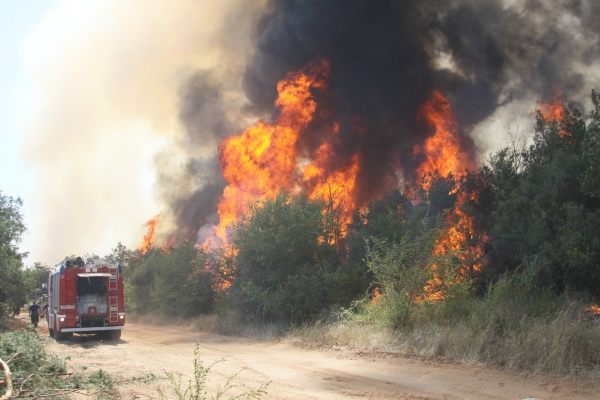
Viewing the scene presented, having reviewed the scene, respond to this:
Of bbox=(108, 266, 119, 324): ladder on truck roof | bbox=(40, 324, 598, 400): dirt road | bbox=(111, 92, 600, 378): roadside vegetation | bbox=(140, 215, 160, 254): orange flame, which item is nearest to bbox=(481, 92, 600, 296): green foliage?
bbox=(111, 92, 600, 378): roadside vegetation

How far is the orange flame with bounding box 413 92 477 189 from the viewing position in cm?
3553

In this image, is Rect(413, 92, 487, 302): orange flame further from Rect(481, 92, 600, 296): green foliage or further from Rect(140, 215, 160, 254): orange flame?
Rect(140, 215, 160, 254): orange flame

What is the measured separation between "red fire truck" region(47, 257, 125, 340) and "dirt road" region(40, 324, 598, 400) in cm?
195

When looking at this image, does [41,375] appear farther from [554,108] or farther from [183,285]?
[554,108]

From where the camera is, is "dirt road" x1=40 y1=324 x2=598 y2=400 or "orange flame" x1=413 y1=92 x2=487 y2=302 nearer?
"dirt road" x1=40 y1=324 x2=598 y2=400

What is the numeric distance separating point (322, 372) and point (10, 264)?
864 inches

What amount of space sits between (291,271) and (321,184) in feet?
49.4

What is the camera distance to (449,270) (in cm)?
1575

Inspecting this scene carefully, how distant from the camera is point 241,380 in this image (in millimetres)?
11391

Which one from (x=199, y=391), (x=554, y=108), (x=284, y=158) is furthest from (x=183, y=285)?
(x=554, y=108)

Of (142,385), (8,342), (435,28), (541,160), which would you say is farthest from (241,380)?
(435,28)

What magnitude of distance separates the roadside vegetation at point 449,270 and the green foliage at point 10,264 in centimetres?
808

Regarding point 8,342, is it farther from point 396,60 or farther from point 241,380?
point 396,60

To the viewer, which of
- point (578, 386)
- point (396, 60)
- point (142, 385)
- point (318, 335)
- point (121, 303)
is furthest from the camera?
point (396, 60)
